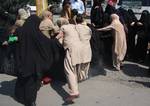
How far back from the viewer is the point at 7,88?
991 cm

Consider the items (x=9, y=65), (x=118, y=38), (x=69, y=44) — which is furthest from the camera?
(x=118, y=38)

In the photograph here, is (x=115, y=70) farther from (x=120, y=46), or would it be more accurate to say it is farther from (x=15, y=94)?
(x=15, y=94)

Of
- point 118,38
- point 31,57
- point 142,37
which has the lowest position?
point 142,37

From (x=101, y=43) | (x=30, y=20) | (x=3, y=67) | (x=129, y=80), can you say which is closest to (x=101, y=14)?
(x=101, y=43)

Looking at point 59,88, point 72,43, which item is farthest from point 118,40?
point 72,43

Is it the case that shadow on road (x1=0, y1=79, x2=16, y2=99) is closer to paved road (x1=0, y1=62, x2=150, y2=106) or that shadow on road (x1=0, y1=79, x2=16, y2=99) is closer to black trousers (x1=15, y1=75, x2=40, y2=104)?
paved road (x1=0, y1=62, x2=150, y2=106)

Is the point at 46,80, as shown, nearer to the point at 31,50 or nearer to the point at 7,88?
the point at 7,88

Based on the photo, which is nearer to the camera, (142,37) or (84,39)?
(84,39)

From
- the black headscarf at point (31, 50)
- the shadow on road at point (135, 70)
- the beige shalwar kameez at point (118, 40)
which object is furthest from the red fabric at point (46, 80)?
the shadow on road at point (135, 70)

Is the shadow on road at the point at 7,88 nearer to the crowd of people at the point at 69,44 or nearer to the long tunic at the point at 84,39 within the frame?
the crowd of people at the point at 69,44

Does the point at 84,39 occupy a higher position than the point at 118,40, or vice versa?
the point at 84,39

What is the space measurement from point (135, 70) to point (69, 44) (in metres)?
3.00

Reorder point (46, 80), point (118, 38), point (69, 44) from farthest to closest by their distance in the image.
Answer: point (118, 38)
point (46, 80)
point (69, 44)

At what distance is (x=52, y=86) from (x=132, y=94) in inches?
73.0
